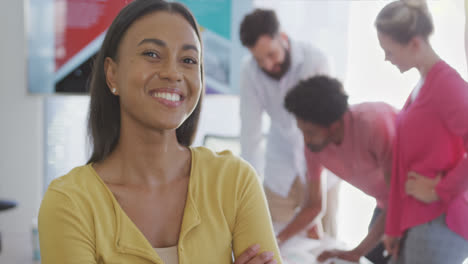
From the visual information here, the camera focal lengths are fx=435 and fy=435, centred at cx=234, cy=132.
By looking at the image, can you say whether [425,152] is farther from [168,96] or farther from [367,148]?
[168,96]

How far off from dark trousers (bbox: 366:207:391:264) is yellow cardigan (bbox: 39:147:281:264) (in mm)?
768

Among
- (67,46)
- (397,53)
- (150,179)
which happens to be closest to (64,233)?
(150,179)

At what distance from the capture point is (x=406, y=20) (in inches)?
60.6

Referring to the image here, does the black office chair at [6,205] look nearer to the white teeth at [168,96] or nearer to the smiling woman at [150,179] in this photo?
the smiling woman at [150,179]

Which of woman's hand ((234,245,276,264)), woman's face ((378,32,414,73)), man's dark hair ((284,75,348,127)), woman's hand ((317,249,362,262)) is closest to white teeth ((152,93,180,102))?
woman's hand ((234,245,276,264))

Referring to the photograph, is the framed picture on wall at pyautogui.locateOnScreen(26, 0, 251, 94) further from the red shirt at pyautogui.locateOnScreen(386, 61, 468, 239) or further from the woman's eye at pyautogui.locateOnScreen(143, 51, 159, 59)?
the woman's eye at pyautogui.locateOnScreen(143, 51, 159, 59)

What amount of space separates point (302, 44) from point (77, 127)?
164 cm

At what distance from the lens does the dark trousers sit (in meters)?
1.67

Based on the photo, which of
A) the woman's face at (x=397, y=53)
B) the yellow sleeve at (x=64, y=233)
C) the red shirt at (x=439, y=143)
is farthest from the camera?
the woman's face at (x=397, y=53)

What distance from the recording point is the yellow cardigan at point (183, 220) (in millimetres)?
924

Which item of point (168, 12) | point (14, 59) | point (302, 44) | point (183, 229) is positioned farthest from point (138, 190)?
point (14, 59)

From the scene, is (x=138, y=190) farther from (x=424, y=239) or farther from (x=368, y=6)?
(x=368, y=6)

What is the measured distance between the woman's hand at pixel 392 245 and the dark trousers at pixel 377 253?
2 centimetres

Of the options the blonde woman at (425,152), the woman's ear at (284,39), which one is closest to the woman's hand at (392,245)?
the blonde woman at (425,152)
